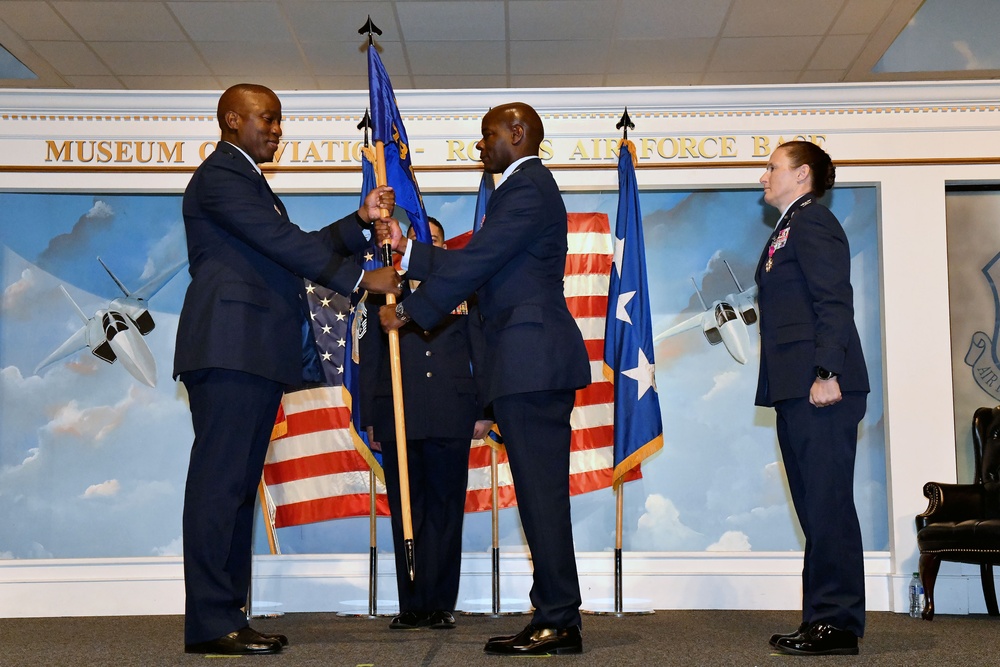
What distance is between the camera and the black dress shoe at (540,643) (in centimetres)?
276

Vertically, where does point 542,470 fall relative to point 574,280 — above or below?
below

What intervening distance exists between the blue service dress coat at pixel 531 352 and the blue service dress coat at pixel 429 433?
805 mm

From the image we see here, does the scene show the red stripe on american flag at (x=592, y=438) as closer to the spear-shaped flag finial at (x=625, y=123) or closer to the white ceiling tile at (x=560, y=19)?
the spear-shaped flag finial at (x=625, y=123)

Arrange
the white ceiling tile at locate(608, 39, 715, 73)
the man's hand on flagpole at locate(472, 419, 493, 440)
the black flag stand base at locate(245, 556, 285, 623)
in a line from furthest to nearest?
1. the white ceiling tile at locate(608, 39, 715, 73)
2. the black flag stand base at locate(245, 556, 285, 623)
3. the man's hand on flagpole at locate(472, 419, 493, 440)

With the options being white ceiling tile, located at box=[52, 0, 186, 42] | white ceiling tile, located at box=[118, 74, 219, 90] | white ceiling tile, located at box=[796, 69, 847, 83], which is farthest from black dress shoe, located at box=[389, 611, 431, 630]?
white ceiling tile, located at box=[796, 69, 847, 83]

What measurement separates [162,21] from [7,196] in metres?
1.75

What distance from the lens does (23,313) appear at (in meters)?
5.43

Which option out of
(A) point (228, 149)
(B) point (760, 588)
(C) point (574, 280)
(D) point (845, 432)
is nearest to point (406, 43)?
(C) point (574, 280)

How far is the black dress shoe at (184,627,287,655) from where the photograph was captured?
2.77 m

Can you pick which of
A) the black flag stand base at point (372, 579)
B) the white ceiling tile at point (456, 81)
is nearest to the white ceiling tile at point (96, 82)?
the white ceiling tile at point (456, 81)

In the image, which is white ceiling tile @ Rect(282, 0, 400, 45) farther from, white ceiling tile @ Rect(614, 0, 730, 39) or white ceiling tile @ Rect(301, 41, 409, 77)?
white ceiling tile @ Rect(614, 0, 730, 39)

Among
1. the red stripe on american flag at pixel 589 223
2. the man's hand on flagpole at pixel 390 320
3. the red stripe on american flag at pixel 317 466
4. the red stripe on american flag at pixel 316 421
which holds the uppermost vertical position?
the red stripe on american flag at pixel 589 223

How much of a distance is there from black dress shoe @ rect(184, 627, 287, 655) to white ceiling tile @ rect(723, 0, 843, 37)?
11.1ft

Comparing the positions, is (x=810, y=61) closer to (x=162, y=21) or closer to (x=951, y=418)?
(x=951, y=418)
